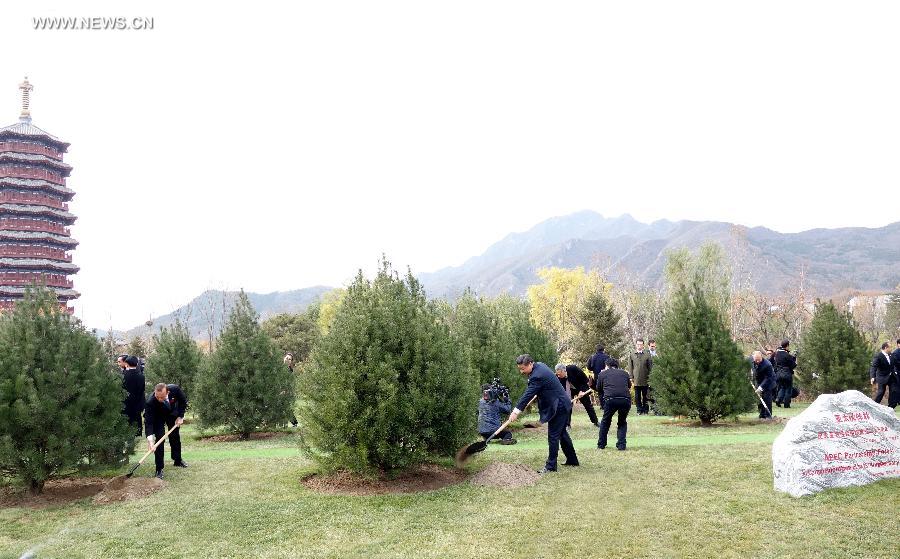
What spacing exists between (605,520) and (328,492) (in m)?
3.92

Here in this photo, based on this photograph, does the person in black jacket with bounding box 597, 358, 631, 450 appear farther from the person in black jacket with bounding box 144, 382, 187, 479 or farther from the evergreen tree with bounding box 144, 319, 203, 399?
the evergreen tree with bounding box 144, 319, 203, 399

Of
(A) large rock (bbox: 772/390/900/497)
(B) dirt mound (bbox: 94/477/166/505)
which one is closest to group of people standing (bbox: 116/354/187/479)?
(B) dirt mound (bbox: 94/477/166/505)

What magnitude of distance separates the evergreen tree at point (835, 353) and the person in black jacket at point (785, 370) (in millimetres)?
842

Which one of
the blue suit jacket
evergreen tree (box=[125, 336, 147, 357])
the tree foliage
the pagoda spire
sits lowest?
the blue suit jacket

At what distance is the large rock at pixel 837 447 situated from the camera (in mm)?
8031

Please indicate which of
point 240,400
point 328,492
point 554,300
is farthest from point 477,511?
point 554,300

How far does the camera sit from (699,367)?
45.2 feet

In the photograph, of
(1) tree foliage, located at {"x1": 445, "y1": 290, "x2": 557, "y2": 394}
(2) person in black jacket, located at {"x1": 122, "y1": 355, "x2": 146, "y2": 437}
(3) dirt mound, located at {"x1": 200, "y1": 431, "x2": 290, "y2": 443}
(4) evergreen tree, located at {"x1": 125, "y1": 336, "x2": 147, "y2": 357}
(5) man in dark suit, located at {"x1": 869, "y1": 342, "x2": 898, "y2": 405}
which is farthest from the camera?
(4) evergreen tree, located at {"x1": 125, "y1": 336, "x2": 147, "y2": 357}

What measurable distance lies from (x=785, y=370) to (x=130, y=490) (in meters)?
16.9

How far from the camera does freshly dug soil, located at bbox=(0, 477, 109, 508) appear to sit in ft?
29.2

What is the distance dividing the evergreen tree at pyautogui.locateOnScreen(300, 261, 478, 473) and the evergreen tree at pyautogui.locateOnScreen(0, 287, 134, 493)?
2993 millimetres

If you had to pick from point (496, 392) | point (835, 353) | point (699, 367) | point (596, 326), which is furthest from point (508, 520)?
point (596, 326)

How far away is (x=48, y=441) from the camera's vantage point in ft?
28.5

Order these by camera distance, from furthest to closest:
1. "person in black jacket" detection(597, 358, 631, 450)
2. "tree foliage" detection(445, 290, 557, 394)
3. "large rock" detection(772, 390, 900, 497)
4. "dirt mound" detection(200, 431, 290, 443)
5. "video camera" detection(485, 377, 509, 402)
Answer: "dirt mound" detection(200, 431, 290, 443) → "tree foliage" detection(445, 290, 557, 394) → "video camera" detection(485, 377, 509, 402) → "person in black jacket" detection(597, 358, 631, 450) → "large rock" detection(772, 390, 900, 497)
